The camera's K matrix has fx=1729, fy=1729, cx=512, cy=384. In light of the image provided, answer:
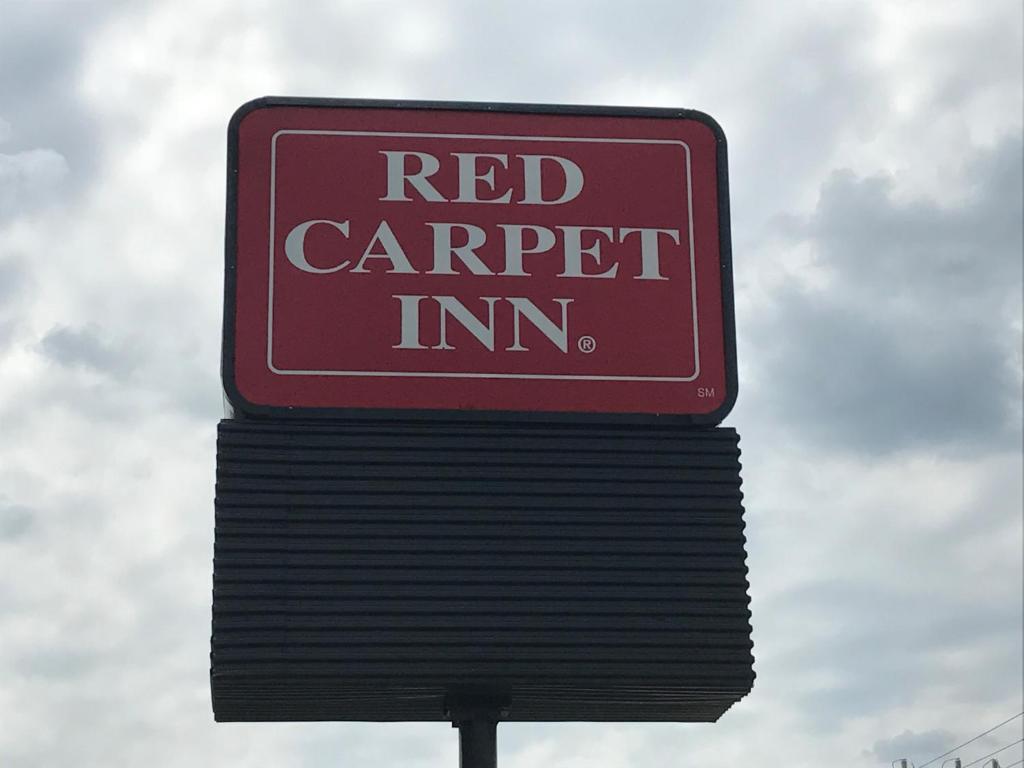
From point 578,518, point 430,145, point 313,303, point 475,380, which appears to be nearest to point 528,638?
point 578,518

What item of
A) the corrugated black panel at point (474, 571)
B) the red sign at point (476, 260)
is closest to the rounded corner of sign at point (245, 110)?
the red sign at point (476, 260)

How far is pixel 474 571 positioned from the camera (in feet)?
37.3

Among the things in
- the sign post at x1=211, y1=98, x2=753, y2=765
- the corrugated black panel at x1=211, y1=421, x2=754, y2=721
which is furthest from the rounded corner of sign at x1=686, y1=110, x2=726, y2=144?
the corrugated black panel at x1=211, y1=421, x2=754, y2=721

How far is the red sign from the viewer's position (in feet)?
39.8

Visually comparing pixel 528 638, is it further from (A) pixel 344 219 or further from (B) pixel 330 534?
(A) pixel 344 219

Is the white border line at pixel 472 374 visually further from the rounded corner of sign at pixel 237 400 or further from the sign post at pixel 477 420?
the rounded corner of sign at pixel 237 400

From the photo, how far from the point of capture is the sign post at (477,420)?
11180 millimetres

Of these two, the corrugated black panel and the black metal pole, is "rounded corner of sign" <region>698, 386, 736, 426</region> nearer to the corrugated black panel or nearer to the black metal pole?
the corrugated black panel

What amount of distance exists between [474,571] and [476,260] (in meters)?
2.42

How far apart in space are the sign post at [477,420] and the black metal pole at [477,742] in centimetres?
1

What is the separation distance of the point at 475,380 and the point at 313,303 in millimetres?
1276

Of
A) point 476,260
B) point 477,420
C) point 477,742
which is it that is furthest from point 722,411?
point 477,742

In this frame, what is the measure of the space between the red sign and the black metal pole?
7.01 feet

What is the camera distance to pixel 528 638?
1115cm
